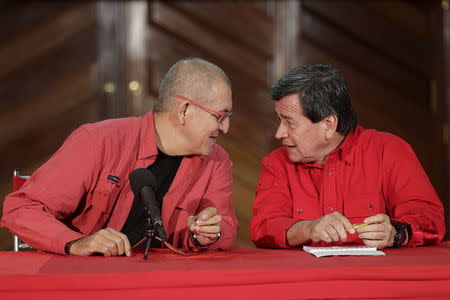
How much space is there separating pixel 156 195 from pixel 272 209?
49cm

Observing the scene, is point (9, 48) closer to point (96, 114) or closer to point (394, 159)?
point (96, 114)

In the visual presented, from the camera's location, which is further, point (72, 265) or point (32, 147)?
point (32, 147)

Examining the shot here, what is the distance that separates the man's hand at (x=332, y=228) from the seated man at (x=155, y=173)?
13.5 inches

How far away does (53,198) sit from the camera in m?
2.12


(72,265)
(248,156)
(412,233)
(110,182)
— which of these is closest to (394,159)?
(412,233)

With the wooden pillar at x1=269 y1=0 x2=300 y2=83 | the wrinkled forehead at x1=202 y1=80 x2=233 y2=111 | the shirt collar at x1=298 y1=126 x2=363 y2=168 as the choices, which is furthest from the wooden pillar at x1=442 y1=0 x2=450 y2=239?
the wrinkled forehead at x1=202 y1=80 x2=233 y2=111

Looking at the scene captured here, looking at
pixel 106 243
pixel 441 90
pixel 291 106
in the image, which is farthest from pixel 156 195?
pixel 441 90

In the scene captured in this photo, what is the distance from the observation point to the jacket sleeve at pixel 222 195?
2.39 metres

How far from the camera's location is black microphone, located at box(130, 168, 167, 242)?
1842mm

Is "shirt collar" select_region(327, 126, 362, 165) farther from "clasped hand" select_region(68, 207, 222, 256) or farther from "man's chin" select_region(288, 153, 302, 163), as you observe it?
"clasped hand" select_region(68, 207, 222, 256)

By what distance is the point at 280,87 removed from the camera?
8.71ft

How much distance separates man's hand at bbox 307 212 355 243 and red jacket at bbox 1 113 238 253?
1.15 feet

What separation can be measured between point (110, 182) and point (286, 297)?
0.99 m

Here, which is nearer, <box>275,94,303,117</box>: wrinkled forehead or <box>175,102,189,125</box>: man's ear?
<box>175,102,189,125</box>: man's ear
